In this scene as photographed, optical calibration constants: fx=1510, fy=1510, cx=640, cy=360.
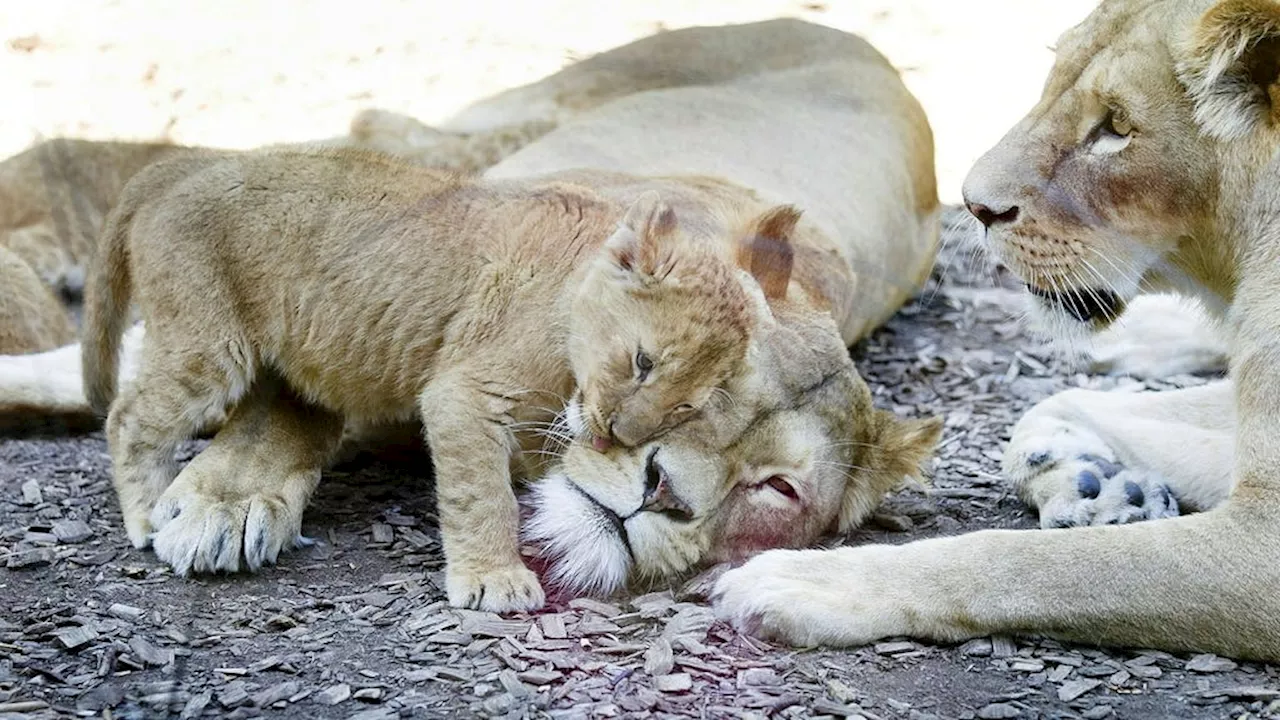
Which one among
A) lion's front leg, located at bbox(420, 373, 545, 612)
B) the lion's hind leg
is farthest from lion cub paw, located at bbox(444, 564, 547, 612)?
the lion's hind leg

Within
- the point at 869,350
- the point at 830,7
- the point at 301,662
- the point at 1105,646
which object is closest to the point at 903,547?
the point at 1105,646

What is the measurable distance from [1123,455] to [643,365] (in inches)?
51.9

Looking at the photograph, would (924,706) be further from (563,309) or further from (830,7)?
(830,7)

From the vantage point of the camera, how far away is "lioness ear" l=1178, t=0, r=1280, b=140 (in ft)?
8.21

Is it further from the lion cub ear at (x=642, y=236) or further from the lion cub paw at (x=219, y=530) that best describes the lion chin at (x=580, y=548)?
the lion cub paw at (x=219, y=530)

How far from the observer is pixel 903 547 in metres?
2.62

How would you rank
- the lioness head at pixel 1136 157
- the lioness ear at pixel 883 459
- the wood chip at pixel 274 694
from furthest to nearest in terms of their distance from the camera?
1. the lioness ear at pixel 883 459
2. the lioness head at pixel 1136 157
3. the wood chip at pixel 274 694

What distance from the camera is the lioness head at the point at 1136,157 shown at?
261cm

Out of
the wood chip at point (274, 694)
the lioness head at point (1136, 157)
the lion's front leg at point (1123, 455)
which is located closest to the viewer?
the wood chip at point (274, 694)

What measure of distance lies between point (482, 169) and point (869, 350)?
50.2 inches

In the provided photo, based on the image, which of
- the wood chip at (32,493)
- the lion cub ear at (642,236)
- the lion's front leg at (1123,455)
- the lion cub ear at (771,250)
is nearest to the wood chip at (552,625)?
the lion cub ear at (642,236)

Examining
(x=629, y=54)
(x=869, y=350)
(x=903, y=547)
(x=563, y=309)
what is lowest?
(x=869, y=350)

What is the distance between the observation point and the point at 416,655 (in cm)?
237

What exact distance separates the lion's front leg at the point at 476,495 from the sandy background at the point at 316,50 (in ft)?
2.90
